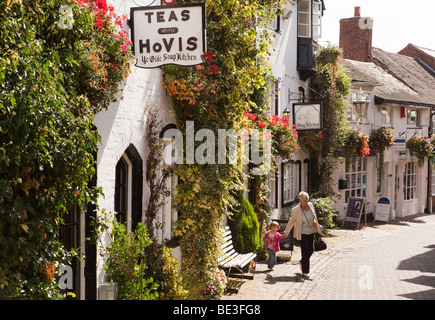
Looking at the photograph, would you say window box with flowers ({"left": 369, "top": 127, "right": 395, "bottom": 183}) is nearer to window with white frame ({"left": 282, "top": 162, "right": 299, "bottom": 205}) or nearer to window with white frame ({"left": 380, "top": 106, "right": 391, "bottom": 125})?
window with white frame ({"left": 380, "top": 106, "right": 391, "bottom": 125})

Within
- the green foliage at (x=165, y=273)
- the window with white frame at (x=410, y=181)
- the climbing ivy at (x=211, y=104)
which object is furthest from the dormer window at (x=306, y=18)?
the green foliage at (x=165, y=273)

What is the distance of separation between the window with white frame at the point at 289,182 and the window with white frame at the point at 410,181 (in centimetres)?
1039

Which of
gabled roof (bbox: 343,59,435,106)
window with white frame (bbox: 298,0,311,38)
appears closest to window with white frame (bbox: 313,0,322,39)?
window with white frame (bbox: 298,0,311,38)

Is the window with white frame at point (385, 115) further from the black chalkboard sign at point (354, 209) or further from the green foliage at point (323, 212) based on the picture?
the green foliage at point (323, 212)

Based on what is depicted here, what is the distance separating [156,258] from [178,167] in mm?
1644

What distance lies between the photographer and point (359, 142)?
21.3m

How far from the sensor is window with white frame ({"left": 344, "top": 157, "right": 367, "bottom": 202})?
23.2m

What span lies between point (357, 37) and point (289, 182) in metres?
12.8

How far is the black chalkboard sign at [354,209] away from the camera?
21.4 metres

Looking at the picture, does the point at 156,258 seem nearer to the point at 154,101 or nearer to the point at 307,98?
the point at 154,101

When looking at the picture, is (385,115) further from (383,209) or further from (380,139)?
(383,209)

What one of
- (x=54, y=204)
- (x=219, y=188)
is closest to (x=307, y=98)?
(x=219, y=188)

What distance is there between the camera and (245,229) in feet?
43.1

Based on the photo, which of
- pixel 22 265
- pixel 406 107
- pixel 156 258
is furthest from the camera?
pixel 406 107
